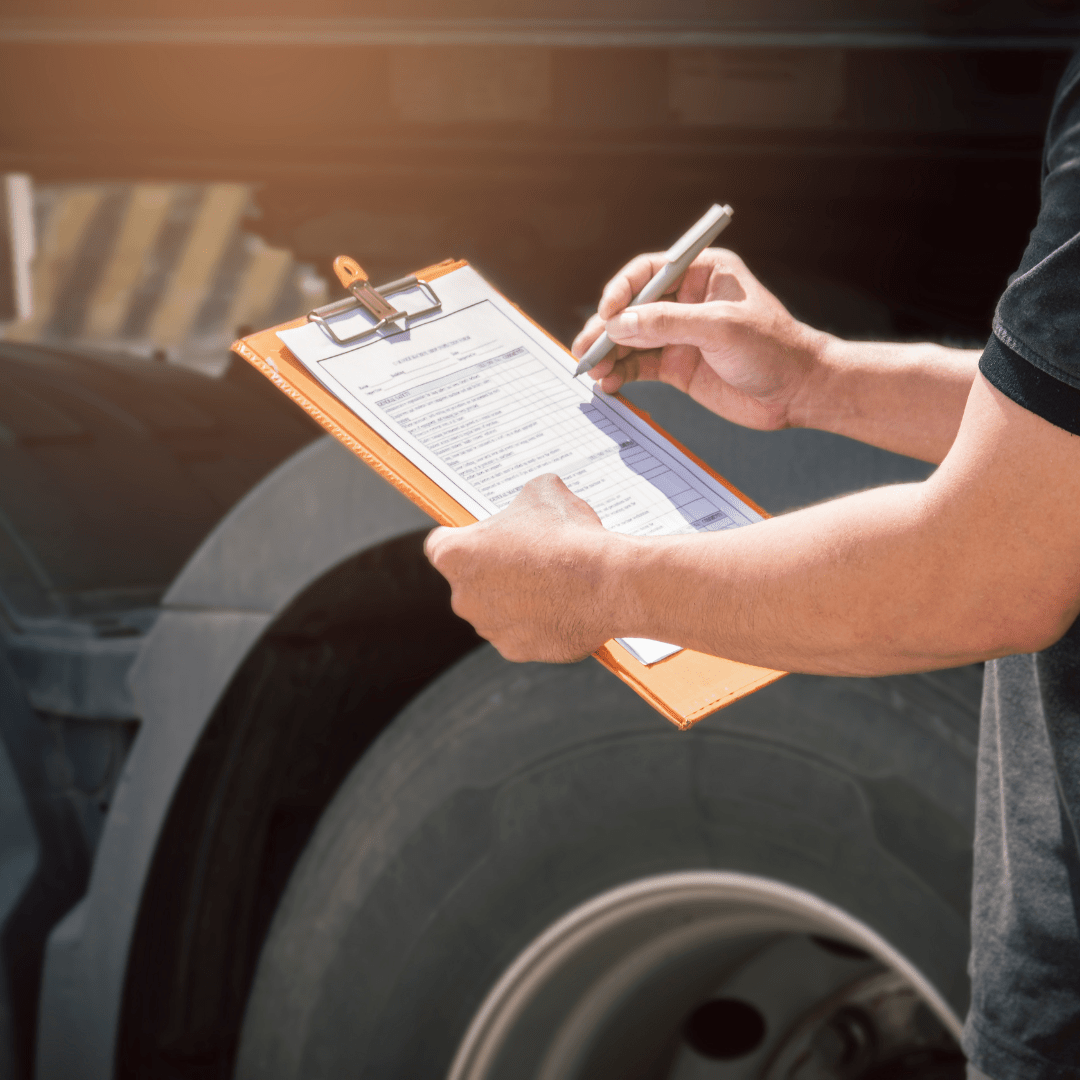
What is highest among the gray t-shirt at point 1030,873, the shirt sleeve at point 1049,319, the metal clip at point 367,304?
the shirt sleeve at point 1049,319

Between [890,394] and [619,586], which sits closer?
[619,586]

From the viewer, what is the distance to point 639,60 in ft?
5.25

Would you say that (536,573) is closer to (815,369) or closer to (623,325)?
(623,325)

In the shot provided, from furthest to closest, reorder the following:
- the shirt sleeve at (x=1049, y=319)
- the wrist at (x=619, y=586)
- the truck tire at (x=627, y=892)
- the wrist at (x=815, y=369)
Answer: the truck tire at (x=627, y=892)
the wrist at (x=815, y=369)
the wrist at (x=619, y=586)
the shirt sleeve at (x=1049, y=319)

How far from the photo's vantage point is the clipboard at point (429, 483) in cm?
101

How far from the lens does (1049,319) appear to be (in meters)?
0.72

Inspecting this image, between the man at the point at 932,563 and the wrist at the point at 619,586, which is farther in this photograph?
the wrist at the point at 619,586

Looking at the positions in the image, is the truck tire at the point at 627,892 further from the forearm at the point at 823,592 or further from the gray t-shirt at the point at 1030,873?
the forearm at the point at 823,592

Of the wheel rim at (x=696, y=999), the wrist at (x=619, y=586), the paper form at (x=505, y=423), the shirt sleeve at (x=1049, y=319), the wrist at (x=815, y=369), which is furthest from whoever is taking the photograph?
the wheel rim at (x=696, y=999)

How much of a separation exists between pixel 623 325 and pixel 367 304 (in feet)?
0.91

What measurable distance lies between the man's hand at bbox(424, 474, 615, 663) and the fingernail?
208mm

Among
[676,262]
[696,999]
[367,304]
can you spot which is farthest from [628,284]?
[696,999]

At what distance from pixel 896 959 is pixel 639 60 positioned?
1.20 metres

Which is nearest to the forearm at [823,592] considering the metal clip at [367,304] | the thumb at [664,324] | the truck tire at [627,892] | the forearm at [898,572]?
the forearm at [898,572]
